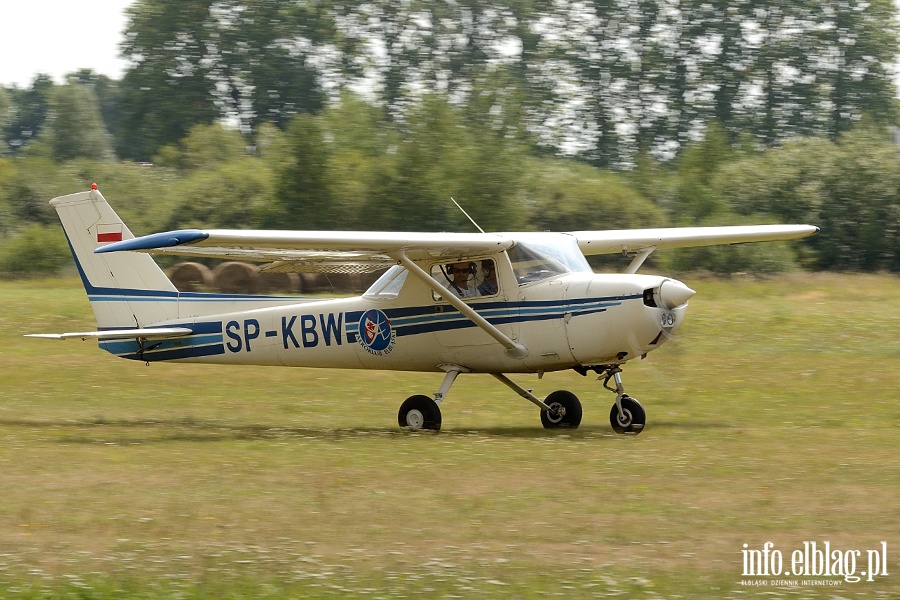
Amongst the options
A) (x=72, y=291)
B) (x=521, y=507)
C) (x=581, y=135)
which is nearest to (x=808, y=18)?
(x=581, y=135)

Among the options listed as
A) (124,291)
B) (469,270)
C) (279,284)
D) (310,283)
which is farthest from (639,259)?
(279,284)

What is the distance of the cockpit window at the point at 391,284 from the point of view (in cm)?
1414

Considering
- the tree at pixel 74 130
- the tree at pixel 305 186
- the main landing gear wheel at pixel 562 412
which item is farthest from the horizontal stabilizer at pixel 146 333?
the tree at pixel 74 130

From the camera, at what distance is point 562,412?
14141 mm

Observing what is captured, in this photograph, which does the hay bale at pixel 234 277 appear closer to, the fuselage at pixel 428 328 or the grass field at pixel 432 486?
the grass field at pixel 432 486

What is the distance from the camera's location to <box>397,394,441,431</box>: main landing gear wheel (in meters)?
13.7

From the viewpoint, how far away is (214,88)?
264 feet

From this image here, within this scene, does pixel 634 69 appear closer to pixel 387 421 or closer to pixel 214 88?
pixel 214 88

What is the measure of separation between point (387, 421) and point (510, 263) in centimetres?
A: 285

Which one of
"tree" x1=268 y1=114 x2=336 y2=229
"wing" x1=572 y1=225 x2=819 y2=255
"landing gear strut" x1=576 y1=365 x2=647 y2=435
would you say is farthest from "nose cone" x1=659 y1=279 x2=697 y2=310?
"tree" x1=268 y1=114 x2=336 y2=229

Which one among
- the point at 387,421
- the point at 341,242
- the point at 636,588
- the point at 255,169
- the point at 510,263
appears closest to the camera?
the point at 636,588

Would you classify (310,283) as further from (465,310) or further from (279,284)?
(465,310)

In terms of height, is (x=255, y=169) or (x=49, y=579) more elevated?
(x=255, y=169)

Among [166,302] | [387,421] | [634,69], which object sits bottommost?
[387,421]
